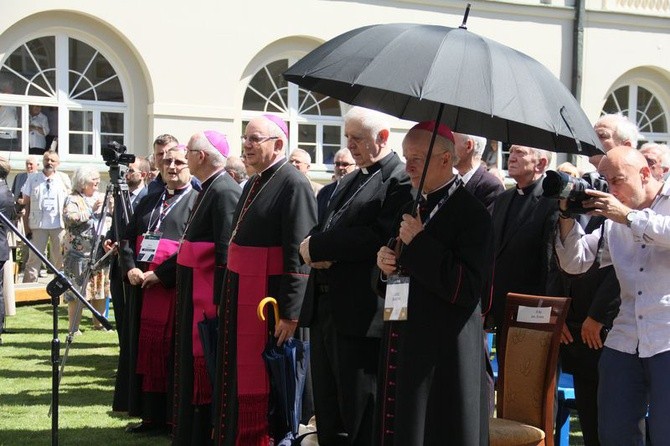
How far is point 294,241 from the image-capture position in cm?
551

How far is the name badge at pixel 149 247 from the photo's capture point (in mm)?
7078

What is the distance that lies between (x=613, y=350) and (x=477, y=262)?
0.89m

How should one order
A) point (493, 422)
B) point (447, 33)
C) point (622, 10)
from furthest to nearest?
point (622, 10) < point (493, 422) < point (447, 33)

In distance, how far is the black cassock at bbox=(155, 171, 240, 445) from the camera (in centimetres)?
615

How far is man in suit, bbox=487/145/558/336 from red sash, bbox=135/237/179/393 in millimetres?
2261

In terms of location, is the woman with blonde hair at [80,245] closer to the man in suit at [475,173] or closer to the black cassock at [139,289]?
the black cassock at [139,289]

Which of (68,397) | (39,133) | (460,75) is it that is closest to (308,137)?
(39,133)

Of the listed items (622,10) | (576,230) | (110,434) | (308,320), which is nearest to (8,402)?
(110,434)

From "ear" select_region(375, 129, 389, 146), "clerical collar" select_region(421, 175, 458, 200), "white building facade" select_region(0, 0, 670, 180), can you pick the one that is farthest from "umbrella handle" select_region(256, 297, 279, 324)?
"white building facade" select_region(0, 0, 670, 180)

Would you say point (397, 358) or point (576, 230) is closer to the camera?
point (397, 358)

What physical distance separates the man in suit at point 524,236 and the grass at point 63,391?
2499mm

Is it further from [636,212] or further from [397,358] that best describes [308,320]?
[636,212]

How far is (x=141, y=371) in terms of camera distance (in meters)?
7.07

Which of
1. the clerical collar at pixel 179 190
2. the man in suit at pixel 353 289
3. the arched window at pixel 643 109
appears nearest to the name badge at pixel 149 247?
the clerical collar at pixel 179 190
